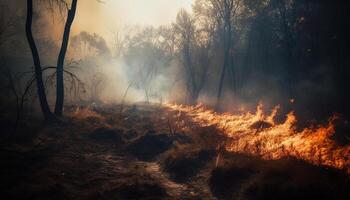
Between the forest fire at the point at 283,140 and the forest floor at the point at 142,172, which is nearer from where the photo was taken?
the forest floor at the point at 142,172

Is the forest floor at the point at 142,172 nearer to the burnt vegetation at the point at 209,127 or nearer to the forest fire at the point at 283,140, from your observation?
the burnt vegetation at the point at 209,127

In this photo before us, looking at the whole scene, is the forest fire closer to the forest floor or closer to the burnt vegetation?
the burnt vegetation

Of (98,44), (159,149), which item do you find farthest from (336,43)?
(98,44)

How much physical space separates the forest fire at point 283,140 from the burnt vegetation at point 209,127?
0.09 m

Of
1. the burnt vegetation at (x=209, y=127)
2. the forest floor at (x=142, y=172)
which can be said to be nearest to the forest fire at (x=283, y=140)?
the burnt vegetation at (x=209, y=127)

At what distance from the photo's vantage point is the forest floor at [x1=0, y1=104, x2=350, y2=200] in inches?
301

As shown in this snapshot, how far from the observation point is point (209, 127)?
68.8 feet

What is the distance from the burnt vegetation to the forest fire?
3.5 inches

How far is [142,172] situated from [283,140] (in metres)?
8.98

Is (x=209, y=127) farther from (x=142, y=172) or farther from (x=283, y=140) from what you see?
(x=142, y=172)

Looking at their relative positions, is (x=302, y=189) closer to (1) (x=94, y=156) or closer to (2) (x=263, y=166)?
(2) (x=263, y=166)

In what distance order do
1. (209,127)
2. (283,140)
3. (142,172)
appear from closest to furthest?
(142,172) < (283,140) < (209,127)

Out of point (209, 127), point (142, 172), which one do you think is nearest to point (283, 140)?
point (209, 127)

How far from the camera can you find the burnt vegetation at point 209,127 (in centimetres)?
845
